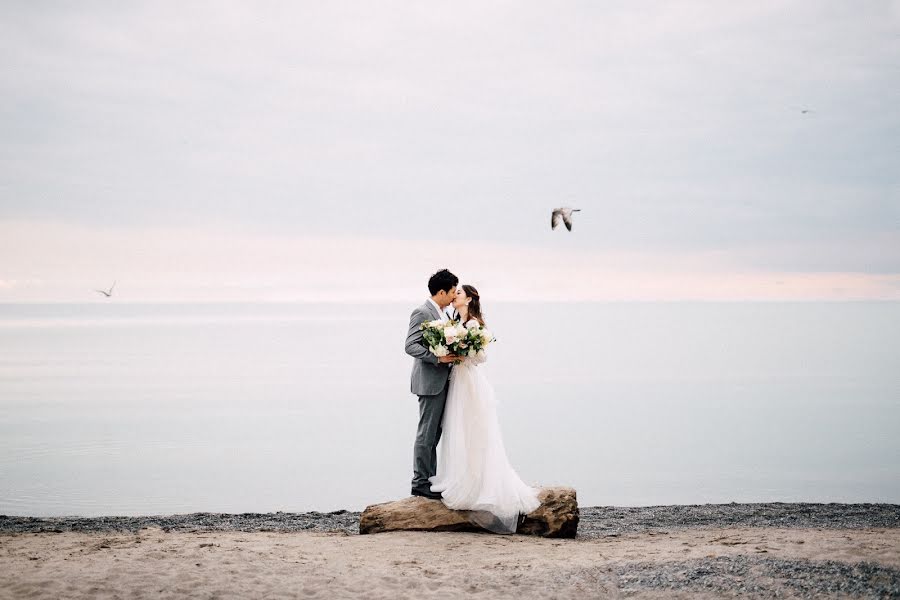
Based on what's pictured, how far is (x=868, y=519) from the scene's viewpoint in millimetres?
11305

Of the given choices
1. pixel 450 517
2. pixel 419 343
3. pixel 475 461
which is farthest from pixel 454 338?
pixel 450 517

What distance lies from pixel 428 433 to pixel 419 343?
958 millimetres

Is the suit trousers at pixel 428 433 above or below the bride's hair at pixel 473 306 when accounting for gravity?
below

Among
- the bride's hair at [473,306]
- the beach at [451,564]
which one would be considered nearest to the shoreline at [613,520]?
the beach at [451,564]

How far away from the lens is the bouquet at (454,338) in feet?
28.7

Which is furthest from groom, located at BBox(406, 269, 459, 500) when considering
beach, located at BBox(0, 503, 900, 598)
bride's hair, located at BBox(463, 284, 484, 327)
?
beach, located at BBox(0, 503, 900, 598)

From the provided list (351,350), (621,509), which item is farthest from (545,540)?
(351,350)

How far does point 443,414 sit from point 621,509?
15.7 ft

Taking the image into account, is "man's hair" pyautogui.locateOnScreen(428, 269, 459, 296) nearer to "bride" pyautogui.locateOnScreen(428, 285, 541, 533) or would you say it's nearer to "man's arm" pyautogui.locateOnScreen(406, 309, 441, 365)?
"man's arm" pyautogui.locateOnScreen(406, 309, 441, 365)

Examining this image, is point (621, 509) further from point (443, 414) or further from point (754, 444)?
point (754, 444)

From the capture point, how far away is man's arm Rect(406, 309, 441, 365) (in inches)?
349

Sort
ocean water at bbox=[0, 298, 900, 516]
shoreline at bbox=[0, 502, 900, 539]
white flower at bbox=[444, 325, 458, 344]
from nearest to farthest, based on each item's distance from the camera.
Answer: white flower at bbox=[444, 325, 458, 344] < shoreline at bbox=[0, 502, 900, 539] < ocean water at bbox=[0, 298, 900, 516]

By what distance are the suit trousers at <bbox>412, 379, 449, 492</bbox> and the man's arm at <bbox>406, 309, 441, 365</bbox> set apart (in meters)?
0.41

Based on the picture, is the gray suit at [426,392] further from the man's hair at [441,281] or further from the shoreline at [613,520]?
the shoreline at [613,520]
